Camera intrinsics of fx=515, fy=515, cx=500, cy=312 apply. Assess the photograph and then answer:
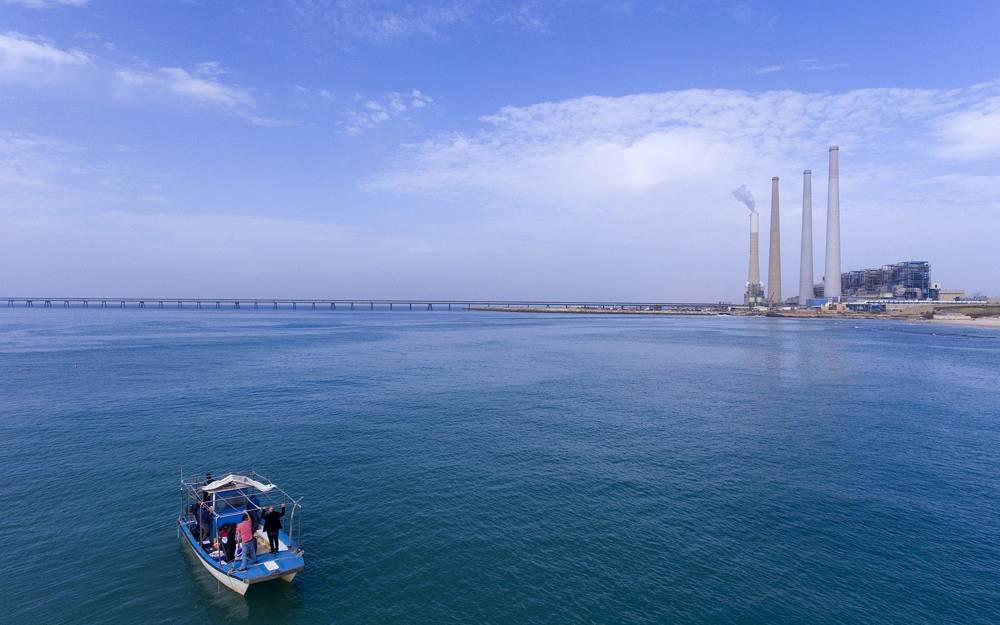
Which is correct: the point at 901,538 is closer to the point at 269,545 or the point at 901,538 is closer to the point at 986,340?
the point at 269,545

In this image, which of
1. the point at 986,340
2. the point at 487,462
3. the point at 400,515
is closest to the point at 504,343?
the point at 487,462

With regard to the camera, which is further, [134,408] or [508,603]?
[134,408]

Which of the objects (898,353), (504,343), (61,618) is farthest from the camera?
(504,343)

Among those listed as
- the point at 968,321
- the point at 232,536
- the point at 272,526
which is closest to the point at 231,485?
the point at 232,536

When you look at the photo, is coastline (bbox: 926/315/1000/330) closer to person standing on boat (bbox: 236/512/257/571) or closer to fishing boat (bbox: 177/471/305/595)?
fishing boat (bbox: 177/471/305/595)

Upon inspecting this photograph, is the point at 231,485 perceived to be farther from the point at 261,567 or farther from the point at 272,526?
the point at 261,567

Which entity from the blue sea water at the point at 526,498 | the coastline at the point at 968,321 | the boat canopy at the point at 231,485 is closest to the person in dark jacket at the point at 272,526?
the blue sea water at the point at 526,498
